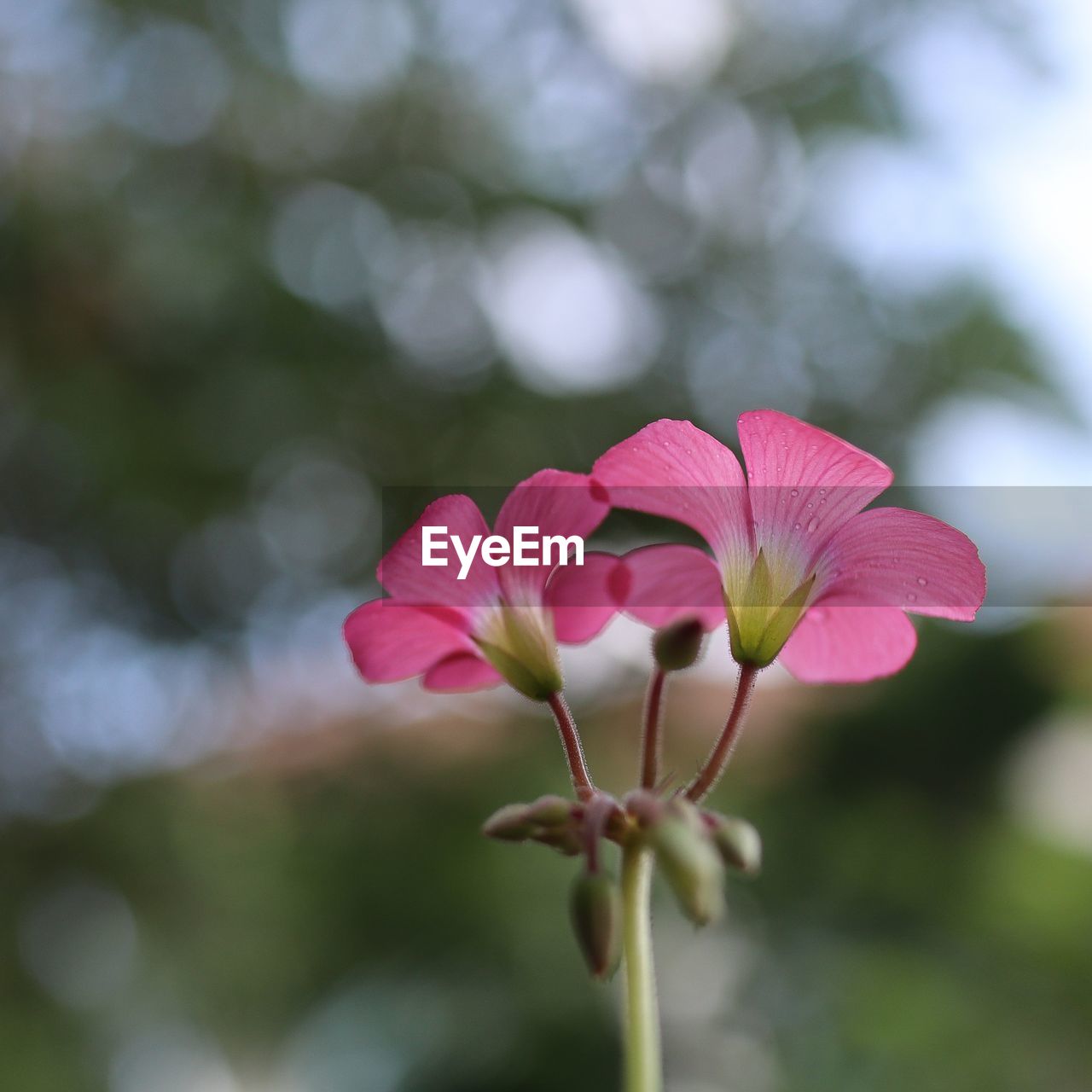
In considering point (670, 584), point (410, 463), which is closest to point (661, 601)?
point (670, 584)

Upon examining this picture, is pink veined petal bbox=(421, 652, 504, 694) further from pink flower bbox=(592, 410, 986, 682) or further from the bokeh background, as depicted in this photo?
the bokeh background

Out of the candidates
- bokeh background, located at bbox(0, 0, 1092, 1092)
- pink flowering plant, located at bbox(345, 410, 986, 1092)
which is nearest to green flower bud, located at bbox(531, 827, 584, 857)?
pink flowering plant, located at bbox(345, 410, 986, 1092)

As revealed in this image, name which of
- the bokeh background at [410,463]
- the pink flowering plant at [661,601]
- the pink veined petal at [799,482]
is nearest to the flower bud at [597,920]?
the pink flowering plant at [661,601]

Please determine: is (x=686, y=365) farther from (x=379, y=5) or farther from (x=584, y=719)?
(x=379, y=5)

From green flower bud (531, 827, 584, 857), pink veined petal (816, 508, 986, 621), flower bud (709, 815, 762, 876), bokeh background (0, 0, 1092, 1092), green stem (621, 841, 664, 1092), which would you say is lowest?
green stem (621, 841, 664, 1092)

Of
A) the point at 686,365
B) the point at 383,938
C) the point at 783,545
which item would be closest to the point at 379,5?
the point at 686,365

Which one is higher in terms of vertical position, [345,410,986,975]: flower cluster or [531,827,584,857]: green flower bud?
[345,410,986,975]: flower cluster
